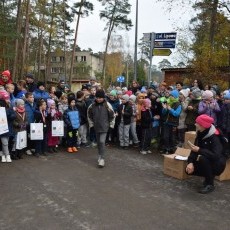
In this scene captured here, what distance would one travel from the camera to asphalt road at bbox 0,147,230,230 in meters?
4.93

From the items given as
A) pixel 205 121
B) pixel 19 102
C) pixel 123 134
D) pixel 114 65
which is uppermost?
pixel 114 65

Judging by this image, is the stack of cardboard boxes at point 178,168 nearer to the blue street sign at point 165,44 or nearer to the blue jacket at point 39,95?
the blue jacket at point 39,95

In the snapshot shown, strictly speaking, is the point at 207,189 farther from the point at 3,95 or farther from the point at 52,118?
the point at 3,95

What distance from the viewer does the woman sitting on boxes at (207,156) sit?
6.39m

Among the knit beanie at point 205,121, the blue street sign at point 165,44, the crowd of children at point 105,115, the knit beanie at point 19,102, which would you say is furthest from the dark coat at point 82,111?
the knit beanie at point 205,121

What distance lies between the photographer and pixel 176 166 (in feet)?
24.5

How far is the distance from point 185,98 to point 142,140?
5.91ft

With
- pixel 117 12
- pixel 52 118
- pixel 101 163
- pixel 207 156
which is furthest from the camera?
pixel 117 12

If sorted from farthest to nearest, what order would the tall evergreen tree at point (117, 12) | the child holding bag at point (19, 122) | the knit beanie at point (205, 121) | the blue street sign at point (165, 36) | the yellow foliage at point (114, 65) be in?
1. the yellow foliage at point (114, 65)
2. the tall evergreen tree at point (117, 12)
3. the blue street sign at point (165, 36)
4. the child holding bag at point (19, 122)
5. the knit beanie at point (205, 121)

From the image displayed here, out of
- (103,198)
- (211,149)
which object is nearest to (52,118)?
(103,198)

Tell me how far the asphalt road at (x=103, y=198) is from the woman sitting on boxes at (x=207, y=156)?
0.38m

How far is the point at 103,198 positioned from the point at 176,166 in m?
2.20

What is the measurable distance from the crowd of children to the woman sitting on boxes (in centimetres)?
204

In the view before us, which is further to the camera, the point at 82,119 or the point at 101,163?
the point at 82,119
